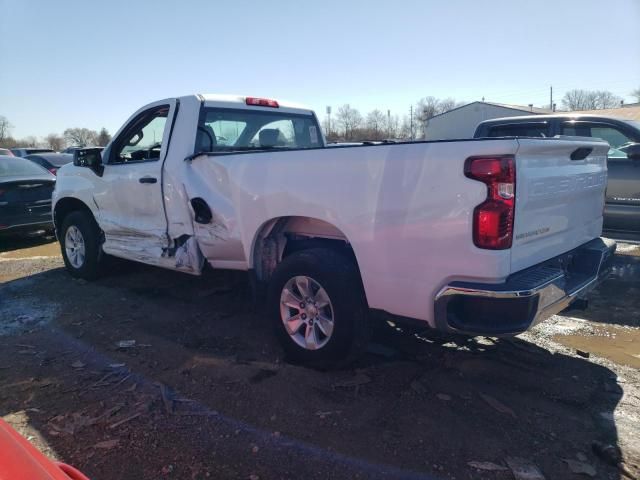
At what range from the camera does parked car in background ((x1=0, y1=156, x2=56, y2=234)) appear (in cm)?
823

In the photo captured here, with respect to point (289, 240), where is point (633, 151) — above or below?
above

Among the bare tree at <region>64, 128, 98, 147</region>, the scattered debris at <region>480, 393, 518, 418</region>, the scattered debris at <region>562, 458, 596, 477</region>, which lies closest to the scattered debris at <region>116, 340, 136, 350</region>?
the scattered debris at <region>480, 393, 518, 418</region>

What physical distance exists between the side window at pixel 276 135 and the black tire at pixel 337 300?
197 centimetres

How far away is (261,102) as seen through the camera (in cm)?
528

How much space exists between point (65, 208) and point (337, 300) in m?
4.70

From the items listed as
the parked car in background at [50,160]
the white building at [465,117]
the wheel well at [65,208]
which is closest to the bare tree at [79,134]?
the white building at [465,117]

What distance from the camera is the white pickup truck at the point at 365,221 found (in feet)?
8.81

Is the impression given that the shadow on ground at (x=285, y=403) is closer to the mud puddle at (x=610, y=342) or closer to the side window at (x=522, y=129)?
the mud puddle at (x=610, y=342)

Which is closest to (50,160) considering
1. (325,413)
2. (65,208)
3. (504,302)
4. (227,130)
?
(65,208)

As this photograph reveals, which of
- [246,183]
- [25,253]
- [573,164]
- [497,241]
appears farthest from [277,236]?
[25,253]

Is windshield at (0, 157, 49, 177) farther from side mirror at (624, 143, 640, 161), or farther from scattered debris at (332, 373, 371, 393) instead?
side mirror at (624, 143, 640, 161)

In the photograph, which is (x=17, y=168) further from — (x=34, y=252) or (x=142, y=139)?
(x=142, y=139)

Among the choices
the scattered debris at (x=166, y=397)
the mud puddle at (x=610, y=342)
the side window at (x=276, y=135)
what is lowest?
the mud puddle at (x=610, y=342)

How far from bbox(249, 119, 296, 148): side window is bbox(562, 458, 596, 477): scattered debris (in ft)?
12.8
